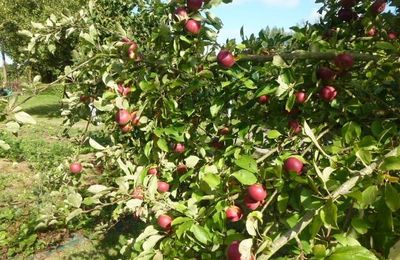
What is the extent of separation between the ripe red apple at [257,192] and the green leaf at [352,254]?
383 millimetres

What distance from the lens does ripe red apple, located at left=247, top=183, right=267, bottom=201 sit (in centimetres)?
140

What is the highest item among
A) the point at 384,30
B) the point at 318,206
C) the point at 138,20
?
the point at 138,20

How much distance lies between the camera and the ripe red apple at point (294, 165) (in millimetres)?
1375

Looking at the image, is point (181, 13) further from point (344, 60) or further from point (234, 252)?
point (234, 252)

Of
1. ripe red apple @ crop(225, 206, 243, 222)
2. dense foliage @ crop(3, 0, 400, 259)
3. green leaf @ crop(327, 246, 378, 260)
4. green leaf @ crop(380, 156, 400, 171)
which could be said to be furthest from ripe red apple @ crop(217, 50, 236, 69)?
green leaf @ crop(327, 246, 378, 260)

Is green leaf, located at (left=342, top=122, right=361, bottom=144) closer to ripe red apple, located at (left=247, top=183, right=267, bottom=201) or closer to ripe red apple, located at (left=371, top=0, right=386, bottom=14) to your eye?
ripe red apple, located at (left=247, top=183, right=267, bottom=201)

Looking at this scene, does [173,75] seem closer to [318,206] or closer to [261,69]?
[261,69]

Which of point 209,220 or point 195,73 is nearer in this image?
point 209,220

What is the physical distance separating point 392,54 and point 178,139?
0.94m

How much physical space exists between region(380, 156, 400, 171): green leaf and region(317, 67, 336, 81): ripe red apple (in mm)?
698

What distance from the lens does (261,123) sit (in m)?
1.94

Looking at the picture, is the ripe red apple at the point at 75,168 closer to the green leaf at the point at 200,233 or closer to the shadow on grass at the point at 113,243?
the green leaf at the point at 200,233

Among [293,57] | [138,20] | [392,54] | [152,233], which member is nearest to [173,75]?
[293,57]

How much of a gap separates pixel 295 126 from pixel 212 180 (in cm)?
52
